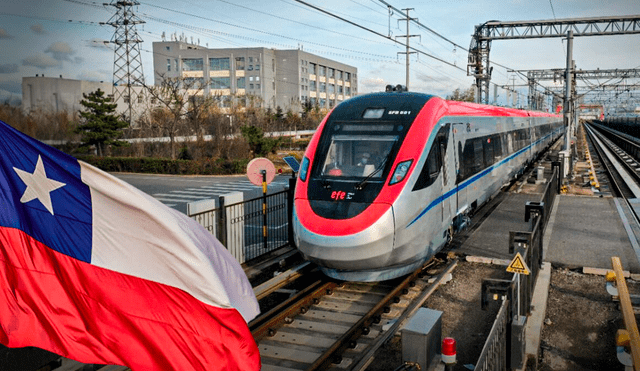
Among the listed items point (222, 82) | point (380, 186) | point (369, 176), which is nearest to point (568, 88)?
point (369, 176)

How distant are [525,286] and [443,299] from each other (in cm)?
185

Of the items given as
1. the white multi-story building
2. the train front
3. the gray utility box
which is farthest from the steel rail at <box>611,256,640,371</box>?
the white multi-story building

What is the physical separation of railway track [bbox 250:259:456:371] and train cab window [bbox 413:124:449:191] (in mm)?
1817

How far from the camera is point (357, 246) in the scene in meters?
8.73

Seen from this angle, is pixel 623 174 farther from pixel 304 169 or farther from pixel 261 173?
pixel 304 169

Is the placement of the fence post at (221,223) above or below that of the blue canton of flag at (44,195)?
below

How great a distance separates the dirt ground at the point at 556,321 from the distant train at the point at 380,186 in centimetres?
88

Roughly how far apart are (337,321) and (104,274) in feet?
17.0

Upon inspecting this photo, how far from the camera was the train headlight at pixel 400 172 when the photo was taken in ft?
30.7

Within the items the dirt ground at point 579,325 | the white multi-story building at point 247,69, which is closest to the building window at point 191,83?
the white multi-story building at point 247,69

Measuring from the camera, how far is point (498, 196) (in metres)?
20.8

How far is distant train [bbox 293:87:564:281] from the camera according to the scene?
29.2ft

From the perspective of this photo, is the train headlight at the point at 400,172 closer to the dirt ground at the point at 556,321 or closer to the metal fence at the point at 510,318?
the metal fence at the point at 510,318

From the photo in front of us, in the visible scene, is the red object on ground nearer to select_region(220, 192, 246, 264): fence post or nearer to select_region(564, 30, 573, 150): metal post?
select_region(220, 192, 246, 264): fence post
